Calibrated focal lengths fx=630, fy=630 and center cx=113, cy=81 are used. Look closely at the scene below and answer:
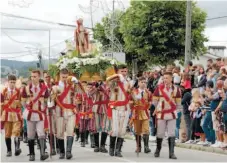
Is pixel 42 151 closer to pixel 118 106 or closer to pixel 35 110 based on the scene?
pixel 35 110

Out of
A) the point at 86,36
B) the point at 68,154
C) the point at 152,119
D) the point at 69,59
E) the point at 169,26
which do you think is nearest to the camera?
the point at 68,154

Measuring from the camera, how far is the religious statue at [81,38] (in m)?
16.2

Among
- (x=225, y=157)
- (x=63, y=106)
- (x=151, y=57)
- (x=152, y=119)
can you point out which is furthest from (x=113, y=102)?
(x=151, y=57)

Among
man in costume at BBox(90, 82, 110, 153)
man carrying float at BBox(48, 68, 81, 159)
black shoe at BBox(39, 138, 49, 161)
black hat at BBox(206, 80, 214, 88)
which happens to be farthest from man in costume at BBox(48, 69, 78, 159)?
black hat at BBox(206, 80, 214, 88)

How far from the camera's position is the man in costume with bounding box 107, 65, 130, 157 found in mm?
14211

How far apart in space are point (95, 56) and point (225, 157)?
3.96 metres

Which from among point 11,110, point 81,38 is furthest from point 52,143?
point 81,38

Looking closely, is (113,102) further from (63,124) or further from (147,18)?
(147,18)

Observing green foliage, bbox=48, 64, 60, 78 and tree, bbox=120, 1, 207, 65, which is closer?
green foliage, bbox=48, 64, 60, 78

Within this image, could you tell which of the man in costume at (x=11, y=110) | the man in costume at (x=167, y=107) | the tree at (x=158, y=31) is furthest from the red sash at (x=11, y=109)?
the tree at (x=158, y=31)

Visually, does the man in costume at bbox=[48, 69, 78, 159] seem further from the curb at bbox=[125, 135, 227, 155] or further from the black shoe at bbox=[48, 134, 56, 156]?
the curb at bbox=[125, 135, 227, 155]

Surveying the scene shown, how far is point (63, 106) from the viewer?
45.5 feet

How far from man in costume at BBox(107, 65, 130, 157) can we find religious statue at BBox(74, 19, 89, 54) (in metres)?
1.97

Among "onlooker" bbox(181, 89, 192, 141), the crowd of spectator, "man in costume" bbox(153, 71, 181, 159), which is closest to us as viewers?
"man in costume" bbox(153, 71, 181, 159)
